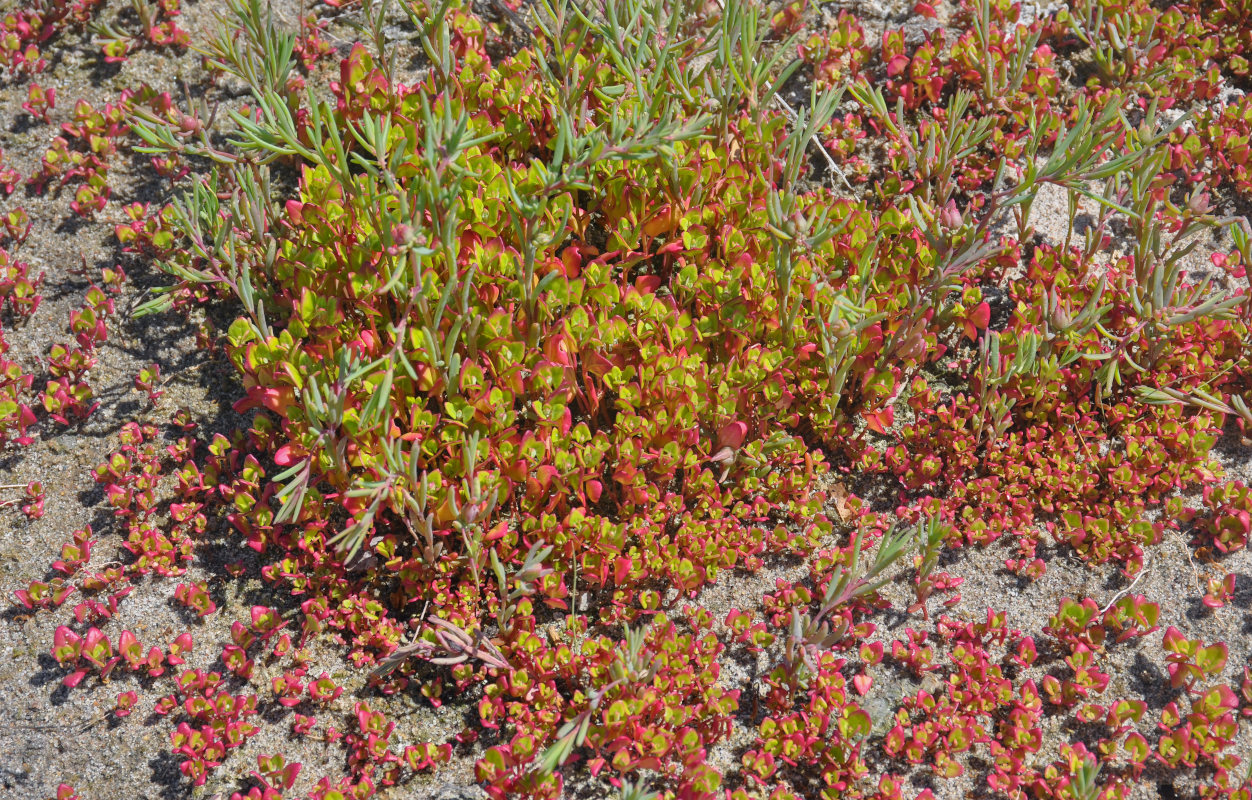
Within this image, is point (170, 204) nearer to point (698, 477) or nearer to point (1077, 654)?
point (698, 477)

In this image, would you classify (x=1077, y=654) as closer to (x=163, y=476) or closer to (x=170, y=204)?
(x=163, y=476)

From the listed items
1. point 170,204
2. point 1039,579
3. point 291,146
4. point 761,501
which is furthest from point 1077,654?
point 170,204

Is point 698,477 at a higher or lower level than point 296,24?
lower

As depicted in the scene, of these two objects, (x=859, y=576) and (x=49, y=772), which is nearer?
(x=49, y=772)

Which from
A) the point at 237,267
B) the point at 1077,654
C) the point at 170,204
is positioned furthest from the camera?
the point at 170,204

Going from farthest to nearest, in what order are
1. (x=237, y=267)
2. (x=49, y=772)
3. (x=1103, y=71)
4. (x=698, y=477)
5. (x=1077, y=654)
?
(x=1103, y=71) → (x=237, y=267) → (x=698, y=477) → (x=1077, y=654) → (x=49, y=772)

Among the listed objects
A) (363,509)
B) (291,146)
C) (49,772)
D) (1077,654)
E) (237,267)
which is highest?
(291,146)
